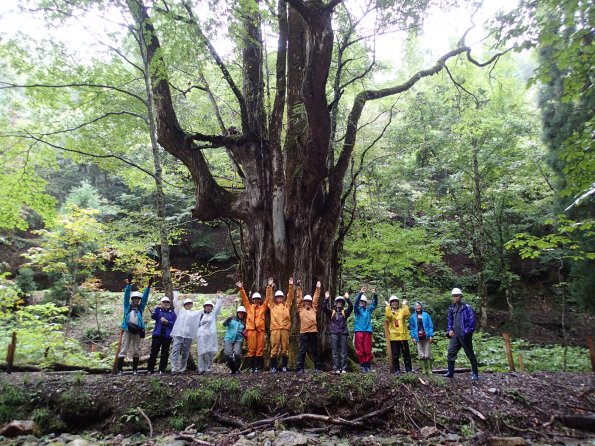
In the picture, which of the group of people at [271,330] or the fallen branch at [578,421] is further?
the group of people at [271,330]

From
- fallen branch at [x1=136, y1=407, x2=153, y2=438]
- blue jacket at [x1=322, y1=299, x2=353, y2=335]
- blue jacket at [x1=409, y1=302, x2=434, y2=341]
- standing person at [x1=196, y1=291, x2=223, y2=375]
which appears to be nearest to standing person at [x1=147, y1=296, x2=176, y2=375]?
standing person at [x1=196, y1=291, x2=223, y2=375]

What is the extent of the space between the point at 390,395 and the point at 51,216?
9.16 metres

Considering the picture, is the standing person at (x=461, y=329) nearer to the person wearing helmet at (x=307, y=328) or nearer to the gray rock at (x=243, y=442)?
the person wearing helmet at (x=307, y=328)

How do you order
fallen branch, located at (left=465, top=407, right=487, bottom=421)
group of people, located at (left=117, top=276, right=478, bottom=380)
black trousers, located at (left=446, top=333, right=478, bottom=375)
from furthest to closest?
group of people, located at (left=117, top=276, right=478, bottom=380), black trousers, located at (left=446, top=333, right=478, bottom=375), fallen branch, located at (left=465, top=407, right=487, bottom=421)

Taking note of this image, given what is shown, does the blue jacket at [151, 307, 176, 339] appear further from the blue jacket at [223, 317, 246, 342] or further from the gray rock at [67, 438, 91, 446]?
the gray rock at [67, 438, 91, 446]

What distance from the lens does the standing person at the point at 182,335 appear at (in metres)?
7.42

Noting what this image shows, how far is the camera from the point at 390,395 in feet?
20.6

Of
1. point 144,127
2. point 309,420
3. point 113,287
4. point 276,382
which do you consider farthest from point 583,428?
point 113,287

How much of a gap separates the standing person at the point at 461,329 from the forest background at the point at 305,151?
216 cm

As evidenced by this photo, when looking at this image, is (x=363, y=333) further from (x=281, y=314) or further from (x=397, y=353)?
(x=281, y=314)

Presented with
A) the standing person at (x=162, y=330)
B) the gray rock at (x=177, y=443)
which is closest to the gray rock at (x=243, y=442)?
the gray rock at (x=177, y=443)

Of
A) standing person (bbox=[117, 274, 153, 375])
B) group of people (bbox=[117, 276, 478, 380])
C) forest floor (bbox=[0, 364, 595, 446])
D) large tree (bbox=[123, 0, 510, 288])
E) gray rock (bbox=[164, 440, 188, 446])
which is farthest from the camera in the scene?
large tree (bbox=[123, 0, 510, 288])

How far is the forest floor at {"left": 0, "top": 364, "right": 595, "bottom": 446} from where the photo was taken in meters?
5.51

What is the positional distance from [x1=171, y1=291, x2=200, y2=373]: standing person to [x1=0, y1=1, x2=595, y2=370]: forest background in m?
0.99
